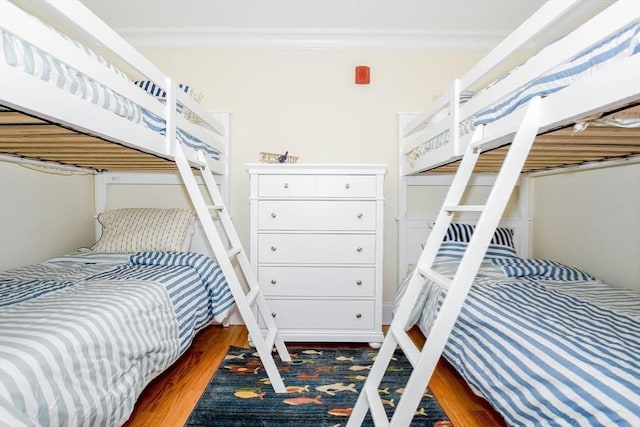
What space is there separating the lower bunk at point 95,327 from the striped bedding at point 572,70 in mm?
1588

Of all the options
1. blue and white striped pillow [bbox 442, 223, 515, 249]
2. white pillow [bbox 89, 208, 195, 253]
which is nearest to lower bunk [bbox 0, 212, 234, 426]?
white pillow [bbox 89, 208, 195, 253]

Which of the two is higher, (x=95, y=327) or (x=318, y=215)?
(x=318, y=215)

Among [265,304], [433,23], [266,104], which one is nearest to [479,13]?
[433,23]

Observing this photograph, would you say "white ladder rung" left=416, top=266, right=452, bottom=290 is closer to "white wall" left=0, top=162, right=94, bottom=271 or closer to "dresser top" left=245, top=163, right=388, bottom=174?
"dresser top" left=245, top=163, right=388, bottom=174

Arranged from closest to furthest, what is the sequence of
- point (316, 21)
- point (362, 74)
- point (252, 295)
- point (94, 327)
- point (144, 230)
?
point (94, 327) → point (252, 295) → point (144, 230) → point (316, 21) → point (362, 74)

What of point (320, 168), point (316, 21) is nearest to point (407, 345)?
point (320, 168)

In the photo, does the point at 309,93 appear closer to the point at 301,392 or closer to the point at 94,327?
the point at 301,392

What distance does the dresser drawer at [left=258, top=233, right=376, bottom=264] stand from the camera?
232 cm

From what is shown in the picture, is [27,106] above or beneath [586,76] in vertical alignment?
beneath

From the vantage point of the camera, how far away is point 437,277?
4.47 ft

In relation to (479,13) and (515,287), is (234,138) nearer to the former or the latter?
(479,13)

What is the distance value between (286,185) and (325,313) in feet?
2.72

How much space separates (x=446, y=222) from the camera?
5.13ft

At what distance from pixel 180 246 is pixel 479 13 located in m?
2.50
